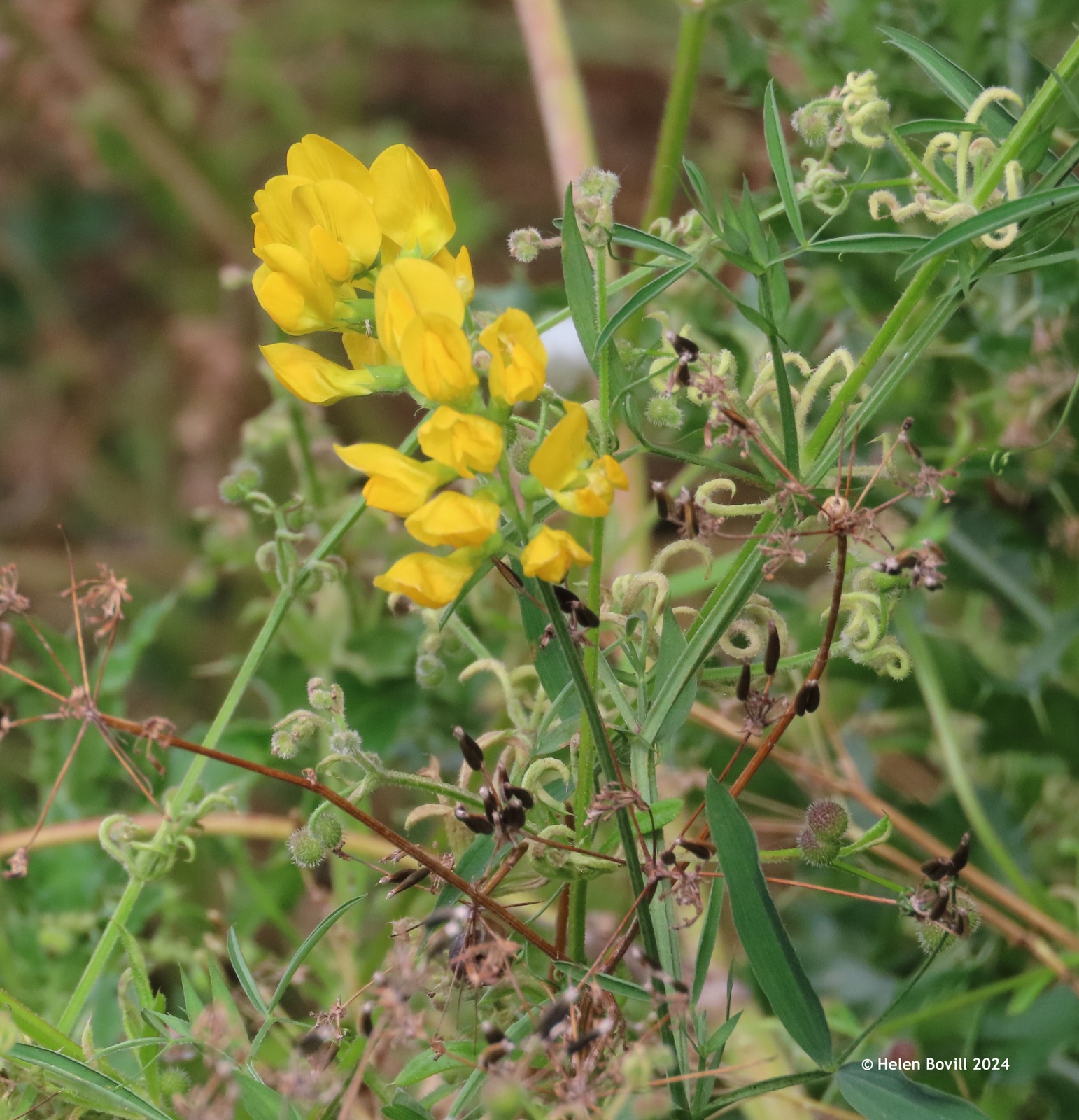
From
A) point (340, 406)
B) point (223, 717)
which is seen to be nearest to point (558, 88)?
point (340, 406)

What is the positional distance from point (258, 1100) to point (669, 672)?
234mm

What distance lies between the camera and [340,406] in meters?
1.48

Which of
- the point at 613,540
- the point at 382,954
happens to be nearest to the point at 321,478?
the point at 613,540

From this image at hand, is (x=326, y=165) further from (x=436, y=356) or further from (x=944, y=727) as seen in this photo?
(x=944, y=727)

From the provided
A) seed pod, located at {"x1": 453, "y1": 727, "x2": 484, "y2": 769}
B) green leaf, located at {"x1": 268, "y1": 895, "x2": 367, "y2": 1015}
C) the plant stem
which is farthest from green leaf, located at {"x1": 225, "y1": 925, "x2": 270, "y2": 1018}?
the plant stem

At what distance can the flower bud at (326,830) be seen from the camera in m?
0.45

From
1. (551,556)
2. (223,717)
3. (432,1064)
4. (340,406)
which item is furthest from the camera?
(340,406)

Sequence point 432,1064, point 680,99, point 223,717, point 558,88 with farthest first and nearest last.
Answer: point 558,88 → point 680,99 → point 223,717 → point 432,1064

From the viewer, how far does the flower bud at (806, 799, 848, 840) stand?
1.42 feet

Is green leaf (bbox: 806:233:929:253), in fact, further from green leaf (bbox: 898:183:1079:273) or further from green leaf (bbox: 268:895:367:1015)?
green leaf (bbox: 268:895:367:1015)

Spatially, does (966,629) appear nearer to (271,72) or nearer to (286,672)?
(286,672)

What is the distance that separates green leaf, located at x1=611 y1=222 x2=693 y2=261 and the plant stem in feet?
1.93

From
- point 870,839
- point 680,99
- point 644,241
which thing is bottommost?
point 870,839

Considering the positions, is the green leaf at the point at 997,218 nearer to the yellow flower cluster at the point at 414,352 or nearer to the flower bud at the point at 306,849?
the yellow flower cluster at the point at 414,352
